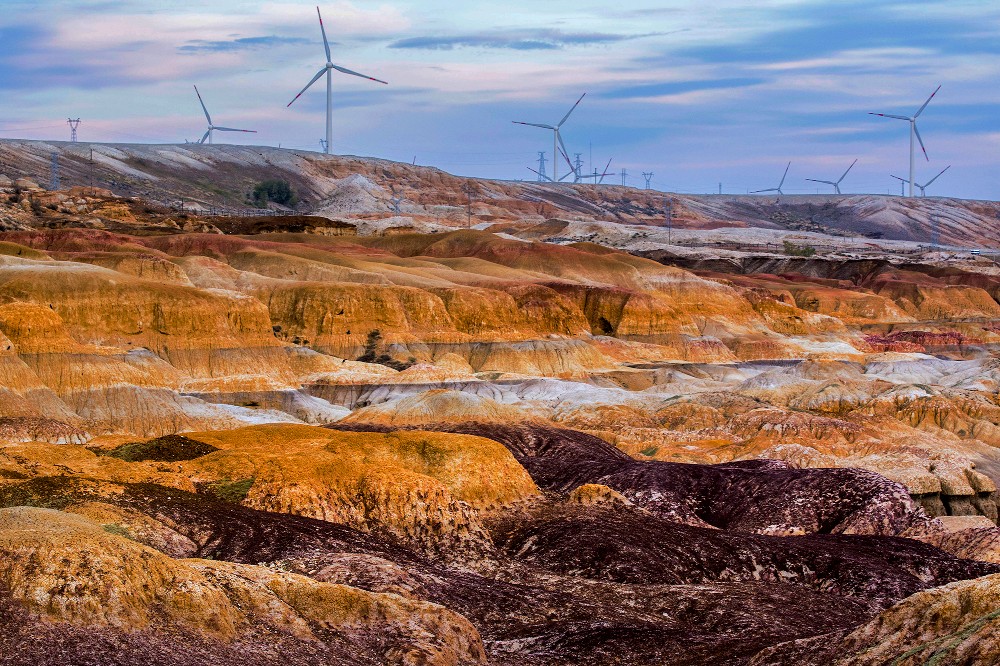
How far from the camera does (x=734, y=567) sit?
52.7 m

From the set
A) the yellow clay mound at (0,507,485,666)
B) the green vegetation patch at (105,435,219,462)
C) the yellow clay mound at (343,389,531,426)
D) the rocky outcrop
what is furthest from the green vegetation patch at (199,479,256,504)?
the yellow clay mound at (343,389,531,426)

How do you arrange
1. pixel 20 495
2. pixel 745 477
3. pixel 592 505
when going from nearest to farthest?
1. pixel 20 495
2. pixel 592 505
3. pixel 745 477

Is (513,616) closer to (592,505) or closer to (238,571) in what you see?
(238,571)

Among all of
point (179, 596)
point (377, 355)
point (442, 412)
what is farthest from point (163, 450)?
point (377, 355)

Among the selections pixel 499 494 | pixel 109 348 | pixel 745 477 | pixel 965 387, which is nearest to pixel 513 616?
pixel 499 494

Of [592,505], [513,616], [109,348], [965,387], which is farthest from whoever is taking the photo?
[965,387]

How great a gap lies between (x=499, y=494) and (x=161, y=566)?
24.8 meters

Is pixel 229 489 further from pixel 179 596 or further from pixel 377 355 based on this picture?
pixel 377 355

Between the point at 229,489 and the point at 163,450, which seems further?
the point at 163,450

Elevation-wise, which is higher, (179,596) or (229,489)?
(179,596)

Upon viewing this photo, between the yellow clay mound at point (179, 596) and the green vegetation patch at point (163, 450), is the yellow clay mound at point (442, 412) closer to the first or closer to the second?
the green vegetation patch at point (163, 450)

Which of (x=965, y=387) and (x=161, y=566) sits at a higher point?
(x=161, y=566)

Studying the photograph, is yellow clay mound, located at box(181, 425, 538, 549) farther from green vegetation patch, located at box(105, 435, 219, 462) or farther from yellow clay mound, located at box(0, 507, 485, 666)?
yellow clay mound, located at box(0, 507, 485, 666)

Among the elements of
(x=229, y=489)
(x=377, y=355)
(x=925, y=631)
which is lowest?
(x=377, y=355)
